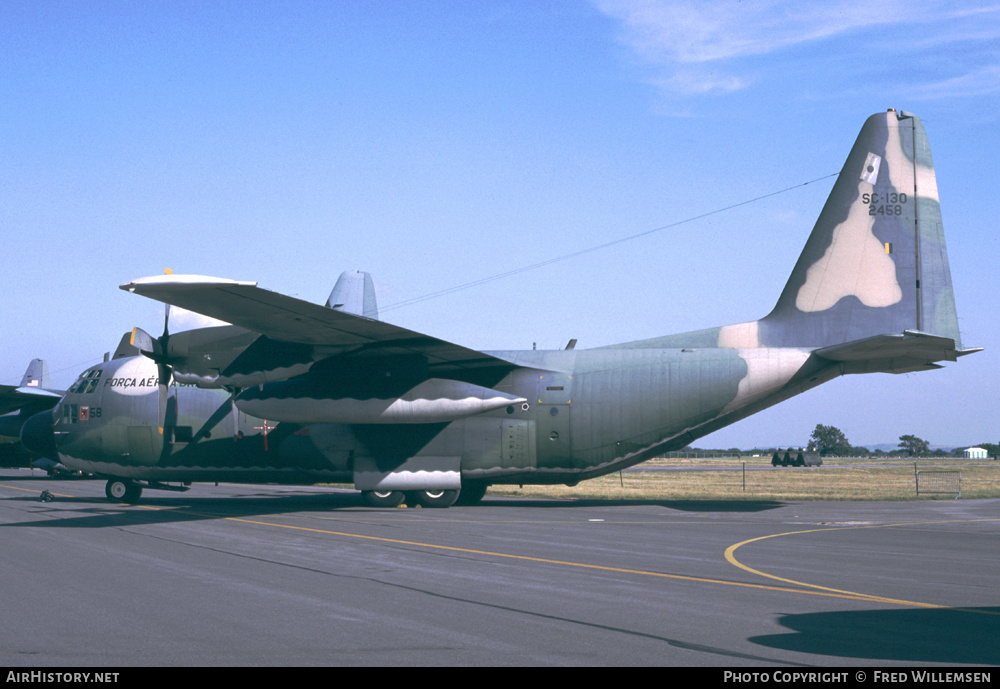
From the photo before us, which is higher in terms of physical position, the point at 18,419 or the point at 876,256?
the point at 876,256

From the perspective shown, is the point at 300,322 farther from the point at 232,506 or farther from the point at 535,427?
the point at 232,506

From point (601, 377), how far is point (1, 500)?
22.5 meters

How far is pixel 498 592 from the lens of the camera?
10.8 m

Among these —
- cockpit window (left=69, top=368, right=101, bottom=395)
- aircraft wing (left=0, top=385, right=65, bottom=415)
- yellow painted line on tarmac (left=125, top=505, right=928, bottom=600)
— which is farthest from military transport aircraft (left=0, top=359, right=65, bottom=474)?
yellow painted line on tarmac (left=125, top=505, right=928, bottom=600)

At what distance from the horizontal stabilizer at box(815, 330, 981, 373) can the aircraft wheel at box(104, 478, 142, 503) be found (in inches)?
897

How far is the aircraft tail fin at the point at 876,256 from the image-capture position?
23.7 m

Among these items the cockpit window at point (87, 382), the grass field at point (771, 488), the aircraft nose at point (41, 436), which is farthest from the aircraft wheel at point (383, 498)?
the aircraft nose at point (41, 436)

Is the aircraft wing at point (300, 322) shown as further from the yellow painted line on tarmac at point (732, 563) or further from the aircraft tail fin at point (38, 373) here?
the aircraft tail fin at point (38, 373)

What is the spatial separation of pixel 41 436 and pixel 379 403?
1398cm

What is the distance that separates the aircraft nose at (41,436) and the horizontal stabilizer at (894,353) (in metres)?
25.6

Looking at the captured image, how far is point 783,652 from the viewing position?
7465 millimetres

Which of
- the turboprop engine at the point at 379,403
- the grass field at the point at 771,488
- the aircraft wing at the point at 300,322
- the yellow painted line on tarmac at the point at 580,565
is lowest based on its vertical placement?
the grass field at the point at 771,488

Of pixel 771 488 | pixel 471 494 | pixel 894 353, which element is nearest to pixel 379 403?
pixel 471 494
